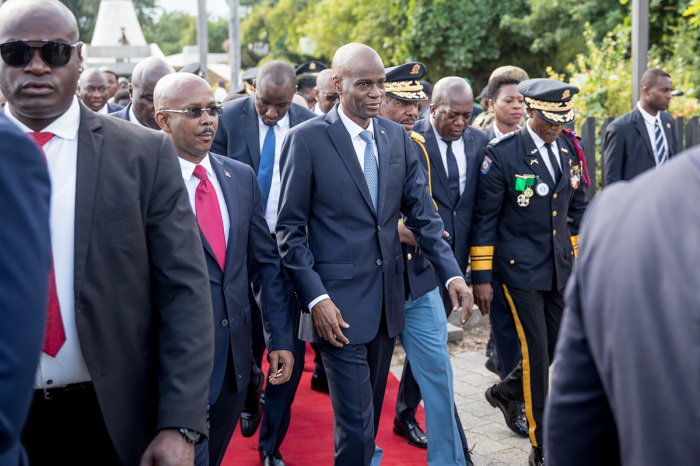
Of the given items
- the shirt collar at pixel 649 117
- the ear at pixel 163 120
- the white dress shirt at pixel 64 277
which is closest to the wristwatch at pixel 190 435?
the white dress shirt at pixel 64 277

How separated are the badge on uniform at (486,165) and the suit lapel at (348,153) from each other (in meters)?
1.35

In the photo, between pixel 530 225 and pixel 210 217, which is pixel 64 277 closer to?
pixel 210 217

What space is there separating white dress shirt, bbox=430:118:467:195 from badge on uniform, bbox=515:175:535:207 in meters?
0.49

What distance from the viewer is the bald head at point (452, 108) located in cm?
570

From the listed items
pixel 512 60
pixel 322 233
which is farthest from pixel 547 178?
pixel 512 60

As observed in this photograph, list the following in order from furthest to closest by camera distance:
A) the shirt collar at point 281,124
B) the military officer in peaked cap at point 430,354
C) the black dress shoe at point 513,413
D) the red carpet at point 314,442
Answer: the shirt collar at point 281,124, the black dress shoe at point 513,413, the red carpet at point 314,442, the military officer in peaked cap at point 430,354

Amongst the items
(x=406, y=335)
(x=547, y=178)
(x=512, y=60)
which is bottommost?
(x=406, y=335)

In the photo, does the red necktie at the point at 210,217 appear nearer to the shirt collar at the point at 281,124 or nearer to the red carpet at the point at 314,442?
the red carpet at the point at 314,442

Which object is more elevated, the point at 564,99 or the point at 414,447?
the point at 564,99

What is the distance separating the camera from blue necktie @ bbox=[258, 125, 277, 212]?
581 centimetres

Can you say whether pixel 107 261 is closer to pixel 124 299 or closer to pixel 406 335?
pixel 124 299

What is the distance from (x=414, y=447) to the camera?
5344 mm

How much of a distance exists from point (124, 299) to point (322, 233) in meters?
1.87

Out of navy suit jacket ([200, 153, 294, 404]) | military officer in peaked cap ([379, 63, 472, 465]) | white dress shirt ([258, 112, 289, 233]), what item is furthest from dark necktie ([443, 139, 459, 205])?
navy suit jacket ([200, 153, 294, 404])
